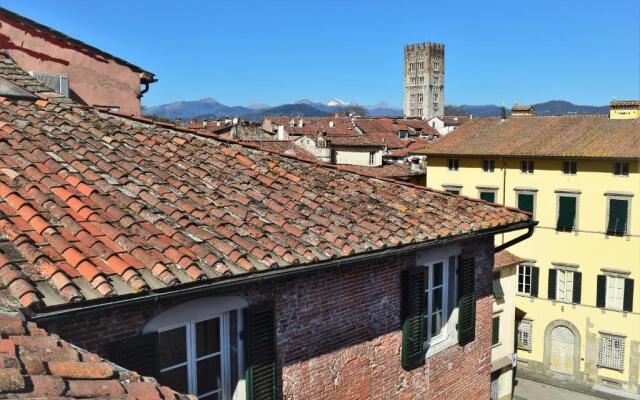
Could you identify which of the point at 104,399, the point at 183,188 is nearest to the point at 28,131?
the point at 183,188

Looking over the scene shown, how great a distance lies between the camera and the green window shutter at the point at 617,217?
84.4ft

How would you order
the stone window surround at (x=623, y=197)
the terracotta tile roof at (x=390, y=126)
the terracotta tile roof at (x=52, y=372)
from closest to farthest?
the terracotta tile roof at (x=52, y=372)
the stone window surround at (x=623, y=197)
the terracotta tile roof at (x=390, y=126)

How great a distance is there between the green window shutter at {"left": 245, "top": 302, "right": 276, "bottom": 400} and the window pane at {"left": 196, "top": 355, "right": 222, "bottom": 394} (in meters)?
0.29

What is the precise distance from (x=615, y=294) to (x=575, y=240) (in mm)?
2768

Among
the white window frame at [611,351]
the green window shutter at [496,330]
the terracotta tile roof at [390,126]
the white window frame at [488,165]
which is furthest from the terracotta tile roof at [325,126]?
the green window shutter at [496,330]

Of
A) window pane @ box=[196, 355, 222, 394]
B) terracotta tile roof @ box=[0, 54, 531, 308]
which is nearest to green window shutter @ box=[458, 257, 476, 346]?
terracotta tile roof @ box=[0, 54, 531, 308]

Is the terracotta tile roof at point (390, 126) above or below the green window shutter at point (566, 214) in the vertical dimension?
above

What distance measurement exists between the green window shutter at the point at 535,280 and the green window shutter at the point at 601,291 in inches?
104

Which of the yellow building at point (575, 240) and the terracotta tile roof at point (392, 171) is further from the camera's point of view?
the terracotta tile roof at point (392, 171)

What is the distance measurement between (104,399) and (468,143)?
29.4 metres

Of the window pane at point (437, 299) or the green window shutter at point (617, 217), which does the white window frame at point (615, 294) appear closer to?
the green window shutter at point (617, 217)

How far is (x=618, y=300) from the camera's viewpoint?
86.3 ft

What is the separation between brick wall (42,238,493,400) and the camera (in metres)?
6.30

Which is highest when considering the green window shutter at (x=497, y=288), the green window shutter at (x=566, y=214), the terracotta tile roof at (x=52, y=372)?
the terracotta tile roof at (x=52, y=372)
